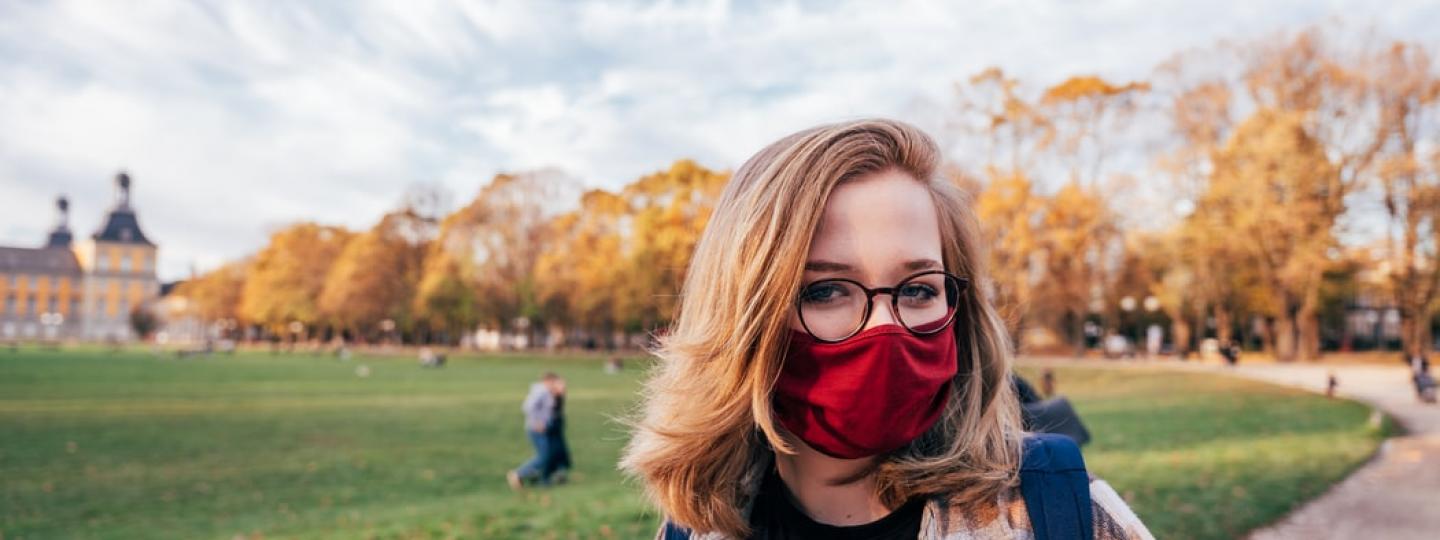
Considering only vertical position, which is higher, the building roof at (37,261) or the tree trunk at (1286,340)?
the building roof at (37,261)

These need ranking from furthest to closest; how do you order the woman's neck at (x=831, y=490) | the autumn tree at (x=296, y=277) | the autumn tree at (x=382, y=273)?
the autumn tree at (x=296, y=277)
the autumn tree at (x=382, y=273)
the woman's neck at (x=831, y=490)

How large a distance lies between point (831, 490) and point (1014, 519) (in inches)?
14.3

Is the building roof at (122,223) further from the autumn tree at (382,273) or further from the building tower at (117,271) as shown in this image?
the autumn tree at (382,273)

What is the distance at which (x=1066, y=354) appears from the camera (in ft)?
149

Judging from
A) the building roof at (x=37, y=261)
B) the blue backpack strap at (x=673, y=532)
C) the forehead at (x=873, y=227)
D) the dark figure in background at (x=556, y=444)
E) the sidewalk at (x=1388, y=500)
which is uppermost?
the building roof at (x=37, y=261)

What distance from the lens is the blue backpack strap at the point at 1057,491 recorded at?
144cm

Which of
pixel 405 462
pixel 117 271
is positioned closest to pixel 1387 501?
pixel 405 462

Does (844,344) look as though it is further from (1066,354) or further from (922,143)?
(1066,354)

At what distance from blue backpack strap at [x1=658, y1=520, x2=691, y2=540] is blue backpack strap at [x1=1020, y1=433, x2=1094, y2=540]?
67cm

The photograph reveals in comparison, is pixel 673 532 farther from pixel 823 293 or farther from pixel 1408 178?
pixel 1408 178

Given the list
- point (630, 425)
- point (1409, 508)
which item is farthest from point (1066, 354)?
point (630, 425)

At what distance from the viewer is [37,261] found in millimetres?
119812

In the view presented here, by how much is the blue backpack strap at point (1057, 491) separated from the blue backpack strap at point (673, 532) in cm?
67

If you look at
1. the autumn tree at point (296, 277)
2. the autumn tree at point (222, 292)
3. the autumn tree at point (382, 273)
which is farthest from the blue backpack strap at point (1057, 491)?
the autumn tree at point (222, 292)
